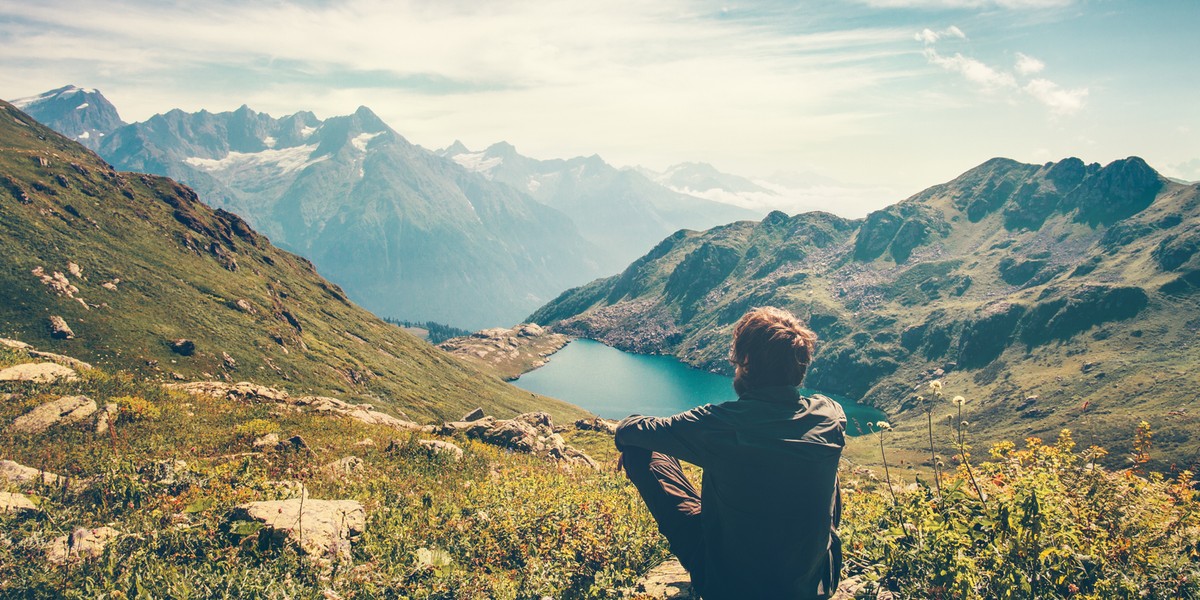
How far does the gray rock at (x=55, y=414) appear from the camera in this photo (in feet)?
48.8

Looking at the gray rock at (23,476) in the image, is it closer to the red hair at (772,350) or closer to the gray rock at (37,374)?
the gray rock at (37,374)

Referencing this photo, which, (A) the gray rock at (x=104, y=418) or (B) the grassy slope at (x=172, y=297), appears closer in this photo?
(A) the gray rock at (x=104, y=418)

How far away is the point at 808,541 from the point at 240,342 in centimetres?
11519

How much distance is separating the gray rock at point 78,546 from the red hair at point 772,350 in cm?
1008

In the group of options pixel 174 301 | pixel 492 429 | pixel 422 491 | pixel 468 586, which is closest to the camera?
pixel 468 586

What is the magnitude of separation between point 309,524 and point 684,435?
288 inches

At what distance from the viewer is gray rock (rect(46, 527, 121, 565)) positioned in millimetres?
8305

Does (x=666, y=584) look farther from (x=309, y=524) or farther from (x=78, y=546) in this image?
(x=78, y=546)

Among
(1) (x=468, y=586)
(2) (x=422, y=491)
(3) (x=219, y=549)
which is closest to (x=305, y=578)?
(3) (x=219, y=549)

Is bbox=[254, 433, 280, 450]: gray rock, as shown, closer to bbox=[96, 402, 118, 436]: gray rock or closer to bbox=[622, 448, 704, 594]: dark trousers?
bbox=[96, 402, 118, 436]: gray rock

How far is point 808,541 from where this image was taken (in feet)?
23.3

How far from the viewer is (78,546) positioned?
8.65 m

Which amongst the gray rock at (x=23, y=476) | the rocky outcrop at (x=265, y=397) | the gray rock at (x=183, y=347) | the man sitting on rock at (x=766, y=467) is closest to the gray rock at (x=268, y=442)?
the gray rock at (x=23, y=476)

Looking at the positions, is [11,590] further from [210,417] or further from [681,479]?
[210,417]
